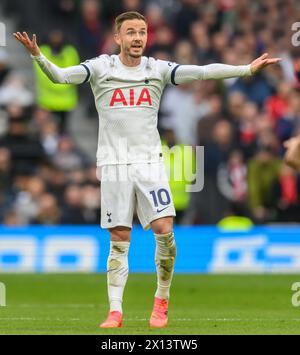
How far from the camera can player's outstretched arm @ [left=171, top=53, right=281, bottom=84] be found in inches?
478

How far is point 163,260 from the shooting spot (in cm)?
1236

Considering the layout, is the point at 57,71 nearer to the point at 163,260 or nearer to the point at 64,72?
the point at 64,72

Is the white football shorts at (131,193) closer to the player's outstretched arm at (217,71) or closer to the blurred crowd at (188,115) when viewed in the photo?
the player's outstretched arm at (217,71)

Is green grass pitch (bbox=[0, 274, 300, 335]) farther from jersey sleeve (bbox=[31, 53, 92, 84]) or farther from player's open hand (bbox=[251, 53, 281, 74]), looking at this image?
player's open hand (bbox=[251, 53, 281, 74])

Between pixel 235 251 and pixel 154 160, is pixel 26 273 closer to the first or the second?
pixel 235 251

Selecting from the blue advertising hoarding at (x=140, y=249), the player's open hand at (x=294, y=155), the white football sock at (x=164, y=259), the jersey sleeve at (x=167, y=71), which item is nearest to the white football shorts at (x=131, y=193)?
the white football sock at (x=164, y=259)

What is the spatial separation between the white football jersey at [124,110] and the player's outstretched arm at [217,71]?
0.76ft

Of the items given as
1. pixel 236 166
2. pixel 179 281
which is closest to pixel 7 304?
pixel 179 281

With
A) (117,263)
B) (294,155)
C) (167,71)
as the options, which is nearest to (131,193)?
(117,263)

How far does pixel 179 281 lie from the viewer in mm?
20328

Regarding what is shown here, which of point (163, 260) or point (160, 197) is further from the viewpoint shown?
point (163, 260)

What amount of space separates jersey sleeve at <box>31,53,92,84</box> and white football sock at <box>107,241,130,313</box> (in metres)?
1.57

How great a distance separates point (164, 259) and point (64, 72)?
6.56 ft

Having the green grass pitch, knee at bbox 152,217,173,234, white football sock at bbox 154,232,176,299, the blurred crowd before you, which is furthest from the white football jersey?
the blurred crowd
